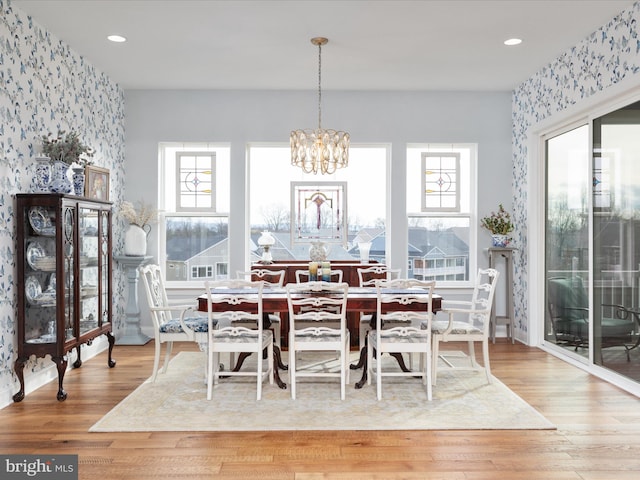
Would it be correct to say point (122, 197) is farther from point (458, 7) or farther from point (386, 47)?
point (458, 7)

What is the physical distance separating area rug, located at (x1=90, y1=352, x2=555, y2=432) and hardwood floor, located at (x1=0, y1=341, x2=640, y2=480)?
120 mm

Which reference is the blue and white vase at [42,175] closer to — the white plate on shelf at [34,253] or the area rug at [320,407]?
the white plate on shelf at [34,253]

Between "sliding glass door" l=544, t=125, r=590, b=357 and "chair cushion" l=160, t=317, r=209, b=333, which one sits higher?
"sliding glass door" l=544, t=125, r=590, b=357

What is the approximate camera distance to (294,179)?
22.2 ft

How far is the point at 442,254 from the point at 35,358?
459 centimetres

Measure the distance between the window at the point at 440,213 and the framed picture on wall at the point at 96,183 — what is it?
355 centimetres

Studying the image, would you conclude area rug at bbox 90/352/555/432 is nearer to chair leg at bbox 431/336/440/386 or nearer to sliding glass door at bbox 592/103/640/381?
chair leg at bbox 431/336/440/386

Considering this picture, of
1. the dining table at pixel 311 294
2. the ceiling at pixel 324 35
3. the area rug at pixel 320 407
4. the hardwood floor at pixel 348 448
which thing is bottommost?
the hardwood floor at pixel 348 448

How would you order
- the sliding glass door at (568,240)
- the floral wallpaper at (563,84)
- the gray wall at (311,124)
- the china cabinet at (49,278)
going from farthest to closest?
1. the gray wall at (311,124)
2. the sliding glass door at (568,240)
3. the floral wallpaper at (563,84)
4. the china cabinet at (49,278)

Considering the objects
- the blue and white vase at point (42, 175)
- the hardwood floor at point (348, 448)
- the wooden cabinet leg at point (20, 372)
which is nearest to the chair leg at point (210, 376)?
the hardwood floor at point (348, 448)

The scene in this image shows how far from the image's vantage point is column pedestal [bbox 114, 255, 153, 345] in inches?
243

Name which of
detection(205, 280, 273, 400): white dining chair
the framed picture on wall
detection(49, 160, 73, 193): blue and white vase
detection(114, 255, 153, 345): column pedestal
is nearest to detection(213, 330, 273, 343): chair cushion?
detection(205, 280, 273, 400): white dining chair

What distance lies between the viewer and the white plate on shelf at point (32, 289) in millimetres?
4102

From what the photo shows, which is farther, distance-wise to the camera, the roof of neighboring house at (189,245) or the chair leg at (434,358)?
the roof of neighboring house at (189,245)
